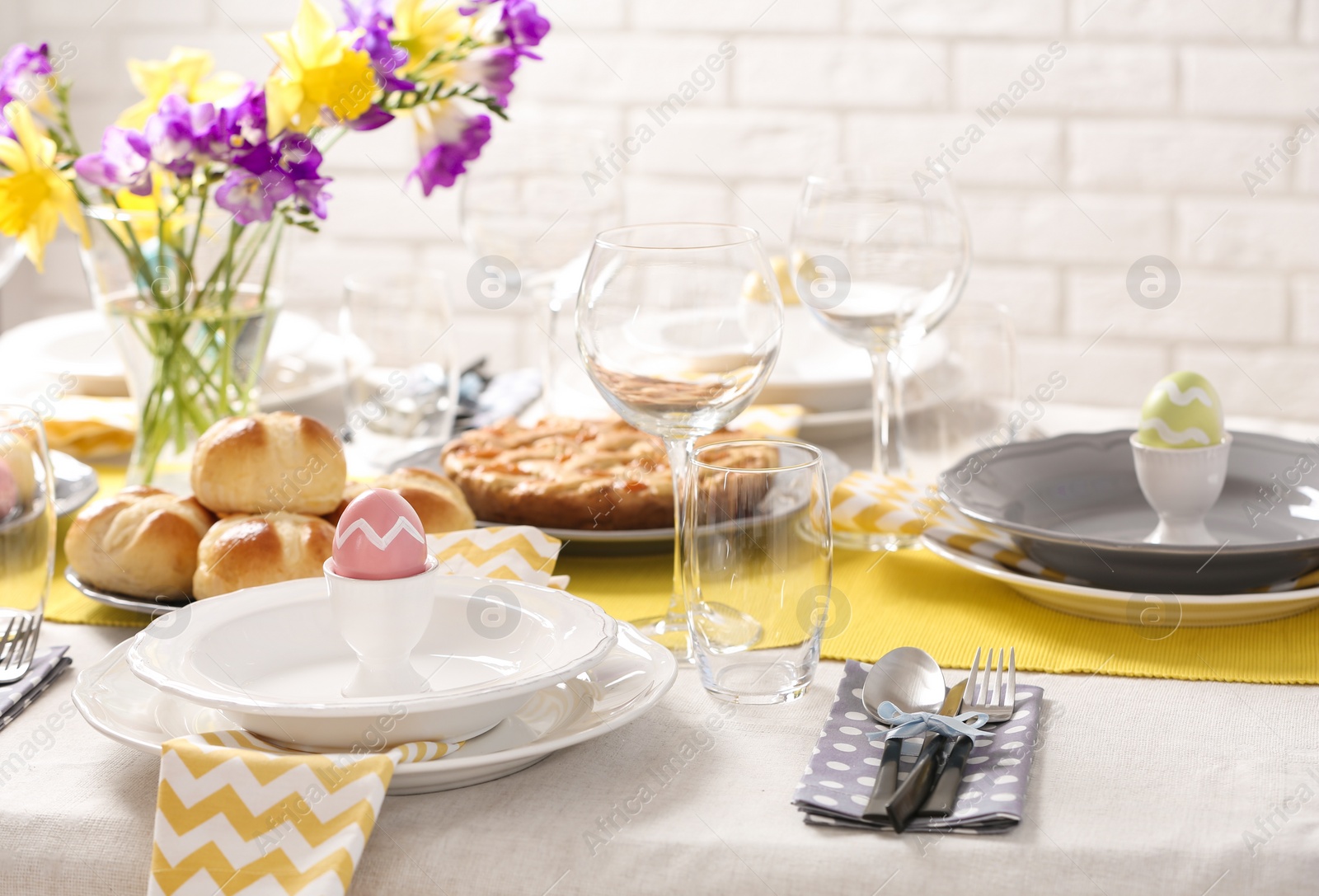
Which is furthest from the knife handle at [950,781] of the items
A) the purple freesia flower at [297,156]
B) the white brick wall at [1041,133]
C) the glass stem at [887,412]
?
the white brick wall at [1041,133]

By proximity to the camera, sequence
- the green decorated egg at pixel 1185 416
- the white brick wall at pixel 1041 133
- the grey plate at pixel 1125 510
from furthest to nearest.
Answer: the white brick wall at pixel 1041 133, the green decorated egg at pixel 1185 416, the grey plate at pixel 1125 510

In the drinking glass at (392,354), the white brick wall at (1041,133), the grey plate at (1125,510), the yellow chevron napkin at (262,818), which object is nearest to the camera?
the yellow chevron napkin at (262,818)

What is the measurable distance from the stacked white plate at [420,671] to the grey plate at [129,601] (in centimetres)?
10

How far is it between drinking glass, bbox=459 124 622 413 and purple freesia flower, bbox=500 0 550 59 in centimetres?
22

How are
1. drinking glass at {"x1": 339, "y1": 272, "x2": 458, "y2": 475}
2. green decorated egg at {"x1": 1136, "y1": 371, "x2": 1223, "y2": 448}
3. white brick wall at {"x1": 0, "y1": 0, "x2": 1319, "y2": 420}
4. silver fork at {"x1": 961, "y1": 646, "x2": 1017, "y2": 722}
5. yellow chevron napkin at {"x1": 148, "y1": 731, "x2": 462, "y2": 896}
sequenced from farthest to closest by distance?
white brick wall at {"x1": 0, "y1": 0, "x2": 1319, "y2": 420} < drinking glass at {"x1": 339, "y1": 272, "x2": 458, "y2": 475} < green decorated egg at {"x1": 1136, "y1": 371, "x2": 1223, "y2": 448} < silver fork at {"x1": 961, "y1": 646, "x2": 1017, "y2": 722} < yellow chevron napkin at {"x1": 148, "y1": 731, "x2": 462, "y2": 896}

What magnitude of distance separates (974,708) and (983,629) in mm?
150

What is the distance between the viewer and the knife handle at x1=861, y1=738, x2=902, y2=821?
0.58 meters

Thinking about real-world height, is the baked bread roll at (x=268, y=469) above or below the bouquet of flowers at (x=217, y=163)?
below

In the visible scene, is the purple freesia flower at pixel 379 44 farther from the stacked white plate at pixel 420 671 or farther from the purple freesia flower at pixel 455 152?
the stacked white plate at pixel 420 671

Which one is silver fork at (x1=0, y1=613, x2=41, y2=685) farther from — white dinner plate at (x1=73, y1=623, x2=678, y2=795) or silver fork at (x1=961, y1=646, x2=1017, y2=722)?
silver fork at (x1=961, y1=646, x2=1017, y2=722)

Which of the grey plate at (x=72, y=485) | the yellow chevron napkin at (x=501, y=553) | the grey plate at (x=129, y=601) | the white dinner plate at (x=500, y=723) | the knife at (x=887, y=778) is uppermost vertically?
the grey plate at (x=72, y=485)

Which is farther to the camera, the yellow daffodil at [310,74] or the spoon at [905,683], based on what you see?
the yellow daffodil at [310,74]

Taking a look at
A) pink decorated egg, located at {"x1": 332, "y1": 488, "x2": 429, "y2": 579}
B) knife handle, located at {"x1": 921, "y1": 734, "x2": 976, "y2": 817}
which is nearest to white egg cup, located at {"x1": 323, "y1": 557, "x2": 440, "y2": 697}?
pink decorated egg, located at {"x1": 332, "y1": 488, "x2": 429, "y2": 579}

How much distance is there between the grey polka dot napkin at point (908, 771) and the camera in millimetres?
578
